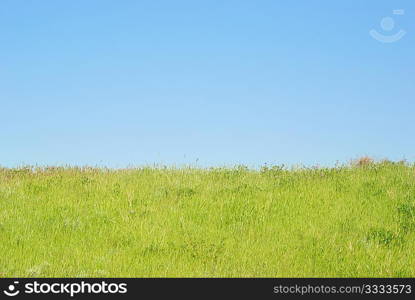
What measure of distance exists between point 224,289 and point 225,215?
3.76 m

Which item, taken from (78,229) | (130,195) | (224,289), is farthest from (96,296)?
(130,195)

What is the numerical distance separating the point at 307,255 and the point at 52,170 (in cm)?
1013

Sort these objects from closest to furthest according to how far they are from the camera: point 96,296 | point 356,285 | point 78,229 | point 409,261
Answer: point 96,296
point 356,285
point 409,261
point 78,229

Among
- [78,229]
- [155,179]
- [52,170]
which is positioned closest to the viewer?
[78,229]

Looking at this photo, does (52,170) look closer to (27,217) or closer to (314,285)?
(27,217)

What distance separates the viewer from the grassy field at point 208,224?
1161 centimetres

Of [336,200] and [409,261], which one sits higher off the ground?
[336,200]

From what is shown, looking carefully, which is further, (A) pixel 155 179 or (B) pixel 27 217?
(A) pixel 155 179

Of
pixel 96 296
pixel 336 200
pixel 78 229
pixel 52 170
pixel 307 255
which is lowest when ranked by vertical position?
pixel 96 296

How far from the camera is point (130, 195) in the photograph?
50.3 ft

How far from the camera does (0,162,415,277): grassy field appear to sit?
11609mm

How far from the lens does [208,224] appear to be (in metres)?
13.7

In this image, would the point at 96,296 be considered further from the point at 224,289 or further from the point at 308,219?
the point at 308,219

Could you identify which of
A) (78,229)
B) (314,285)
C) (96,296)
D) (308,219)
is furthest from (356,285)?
(78,229)
